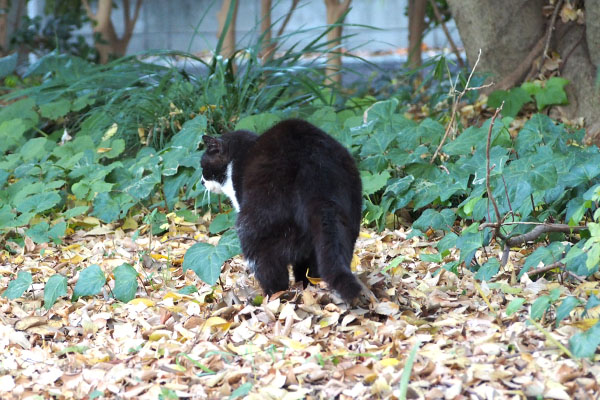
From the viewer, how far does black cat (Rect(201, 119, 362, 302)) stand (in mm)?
3092

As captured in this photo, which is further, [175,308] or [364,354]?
[175,308]

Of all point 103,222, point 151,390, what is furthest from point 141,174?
point 151,390

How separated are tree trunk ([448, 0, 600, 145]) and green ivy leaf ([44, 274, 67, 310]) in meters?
4.36

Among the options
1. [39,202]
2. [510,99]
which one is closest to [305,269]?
[39,202]

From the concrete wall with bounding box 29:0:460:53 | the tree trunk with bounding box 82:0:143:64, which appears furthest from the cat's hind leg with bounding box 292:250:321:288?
the concrete wall with bounding box 29:0:460:53

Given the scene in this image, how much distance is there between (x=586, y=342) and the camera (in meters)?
2.60

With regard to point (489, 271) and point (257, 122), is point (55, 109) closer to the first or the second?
point (257, 122)

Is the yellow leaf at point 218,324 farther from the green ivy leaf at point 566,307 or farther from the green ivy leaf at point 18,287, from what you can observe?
the green ivy leaf at point 566,307

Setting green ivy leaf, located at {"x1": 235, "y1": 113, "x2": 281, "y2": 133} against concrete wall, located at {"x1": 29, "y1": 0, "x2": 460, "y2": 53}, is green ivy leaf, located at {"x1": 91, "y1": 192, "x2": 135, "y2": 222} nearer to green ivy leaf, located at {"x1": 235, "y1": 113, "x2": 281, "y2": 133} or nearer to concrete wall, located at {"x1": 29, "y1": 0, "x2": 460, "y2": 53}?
green ivy leaf, located at {"x1": 235, "y1": 113, "x2": 281, "y2": 133}

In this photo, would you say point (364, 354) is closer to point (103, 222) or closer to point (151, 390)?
point (151, 390)

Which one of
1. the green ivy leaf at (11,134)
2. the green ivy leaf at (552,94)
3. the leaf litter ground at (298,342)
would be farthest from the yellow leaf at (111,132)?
the green ivy leaf at (552,94)

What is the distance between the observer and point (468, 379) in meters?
2.63

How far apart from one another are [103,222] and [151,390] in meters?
2.83

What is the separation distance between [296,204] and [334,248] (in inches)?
11.9
